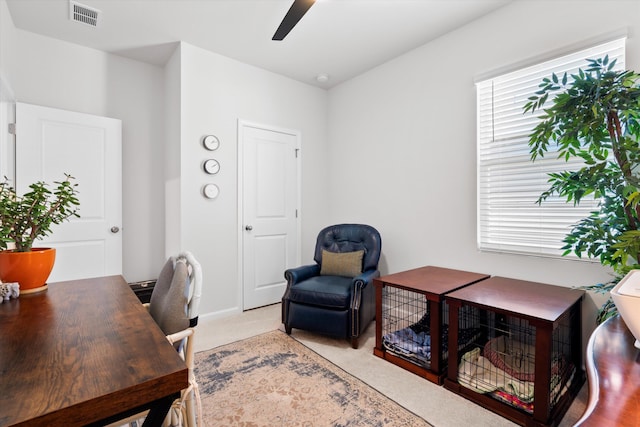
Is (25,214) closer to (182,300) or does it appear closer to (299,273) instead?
(182,300)

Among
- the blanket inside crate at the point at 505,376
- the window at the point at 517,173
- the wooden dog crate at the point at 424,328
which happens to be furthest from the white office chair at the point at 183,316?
the window at the point at 517,173

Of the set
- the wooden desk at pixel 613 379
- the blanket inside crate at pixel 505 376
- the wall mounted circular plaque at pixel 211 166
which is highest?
the wall mounted circular plaque at pixel 211 166

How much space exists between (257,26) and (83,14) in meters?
1.45

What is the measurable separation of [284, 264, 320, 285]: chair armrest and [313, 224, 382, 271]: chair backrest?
6.4 inches

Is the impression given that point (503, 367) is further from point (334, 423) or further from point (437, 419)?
point (334, 423)

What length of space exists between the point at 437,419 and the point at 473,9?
9.93ft

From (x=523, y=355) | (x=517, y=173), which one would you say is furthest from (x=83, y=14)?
(x=523, y=355)

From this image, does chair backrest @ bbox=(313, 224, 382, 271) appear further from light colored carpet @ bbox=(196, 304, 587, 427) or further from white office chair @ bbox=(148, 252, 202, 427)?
white office chair @ bbox=(148, 252, 202, 427)

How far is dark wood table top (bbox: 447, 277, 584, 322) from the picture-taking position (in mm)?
1736

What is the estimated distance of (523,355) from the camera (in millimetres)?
2105

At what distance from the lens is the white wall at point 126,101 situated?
9.50 ft

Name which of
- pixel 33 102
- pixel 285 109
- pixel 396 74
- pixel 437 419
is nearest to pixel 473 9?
pixel 396 74

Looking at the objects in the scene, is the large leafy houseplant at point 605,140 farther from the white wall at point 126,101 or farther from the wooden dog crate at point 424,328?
the white wall at point 126,101

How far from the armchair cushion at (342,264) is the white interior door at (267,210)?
812mm
